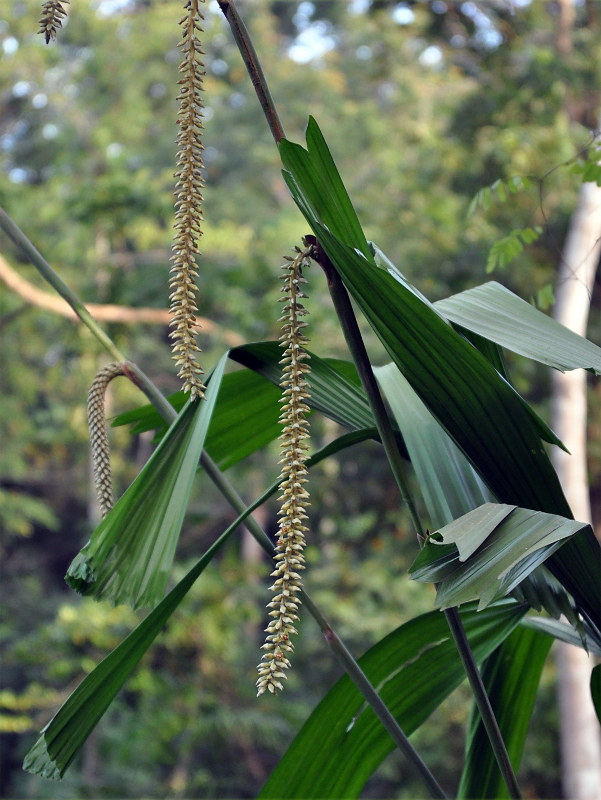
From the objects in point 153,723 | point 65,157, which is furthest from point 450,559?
point 65,157

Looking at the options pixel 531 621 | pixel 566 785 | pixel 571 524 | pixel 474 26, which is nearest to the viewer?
pixel 571 524

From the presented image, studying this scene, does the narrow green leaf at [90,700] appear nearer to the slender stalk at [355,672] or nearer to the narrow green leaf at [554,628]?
the slender stalk at [355,672]

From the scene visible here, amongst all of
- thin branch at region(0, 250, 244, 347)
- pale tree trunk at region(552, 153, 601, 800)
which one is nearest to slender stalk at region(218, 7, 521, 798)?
thin branch at region(0, 250, 244, 347)

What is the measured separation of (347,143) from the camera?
40.5 feet

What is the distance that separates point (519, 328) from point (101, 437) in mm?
336

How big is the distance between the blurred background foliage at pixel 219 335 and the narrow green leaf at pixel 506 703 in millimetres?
2096

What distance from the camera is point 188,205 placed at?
552mm

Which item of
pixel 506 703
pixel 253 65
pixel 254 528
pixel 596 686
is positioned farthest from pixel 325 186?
pixel 506 703

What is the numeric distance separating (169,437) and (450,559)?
23 centimetres

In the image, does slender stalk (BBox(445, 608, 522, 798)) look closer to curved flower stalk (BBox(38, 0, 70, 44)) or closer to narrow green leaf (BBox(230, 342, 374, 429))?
narrow green leaf (BBox(230, 342, 374, 429))

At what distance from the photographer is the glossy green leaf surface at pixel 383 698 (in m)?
0.79

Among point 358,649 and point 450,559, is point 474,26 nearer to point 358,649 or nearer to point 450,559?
point 358,649

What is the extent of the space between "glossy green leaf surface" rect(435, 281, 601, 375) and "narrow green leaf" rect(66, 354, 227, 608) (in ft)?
0.67

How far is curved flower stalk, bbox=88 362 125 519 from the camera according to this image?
27.0 inches
